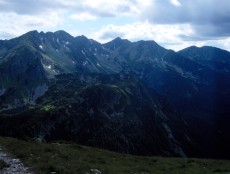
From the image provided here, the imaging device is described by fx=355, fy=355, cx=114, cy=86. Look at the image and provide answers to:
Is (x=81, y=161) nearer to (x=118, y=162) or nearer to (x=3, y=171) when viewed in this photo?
(x=118, y=162)

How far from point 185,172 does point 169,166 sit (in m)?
4.77

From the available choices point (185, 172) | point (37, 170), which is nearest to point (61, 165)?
point (37, 170)

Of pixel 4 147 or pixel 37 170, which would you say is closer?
pixel 37 170

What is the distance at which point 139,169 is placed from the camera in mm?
39562

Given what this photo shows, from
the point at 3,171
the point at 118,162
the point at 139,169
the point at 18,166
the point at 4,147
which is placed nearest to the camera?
the point at 3,171

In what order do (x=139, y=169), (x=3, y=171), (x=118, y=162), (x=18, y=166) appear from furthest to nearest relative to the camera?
(x=118, y=162)
(x=139, y=169)
(x=18, y=166)
(x=3, y=171)

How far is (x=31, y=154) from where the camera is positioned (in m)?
41.9

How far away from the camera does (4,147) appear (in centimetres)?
4750

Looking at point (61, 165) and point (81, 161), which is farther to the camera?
point (81, 161)

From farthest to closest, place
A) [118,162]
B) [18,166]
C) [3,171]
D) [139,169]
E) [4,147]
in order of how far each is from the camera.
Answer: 1. [4,147]
2. [118,162]
3. [139,169]
4. [18,166]
5. [3,171]

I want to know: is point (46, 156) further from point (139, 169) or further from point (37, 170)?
point (139, 169)

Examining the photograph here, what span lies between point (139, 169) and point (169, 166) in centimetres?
655

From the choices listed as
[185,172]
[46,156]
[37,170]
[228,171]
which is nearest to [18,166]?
[37,170]

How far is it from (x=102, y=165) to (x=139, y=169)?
4282 mm
